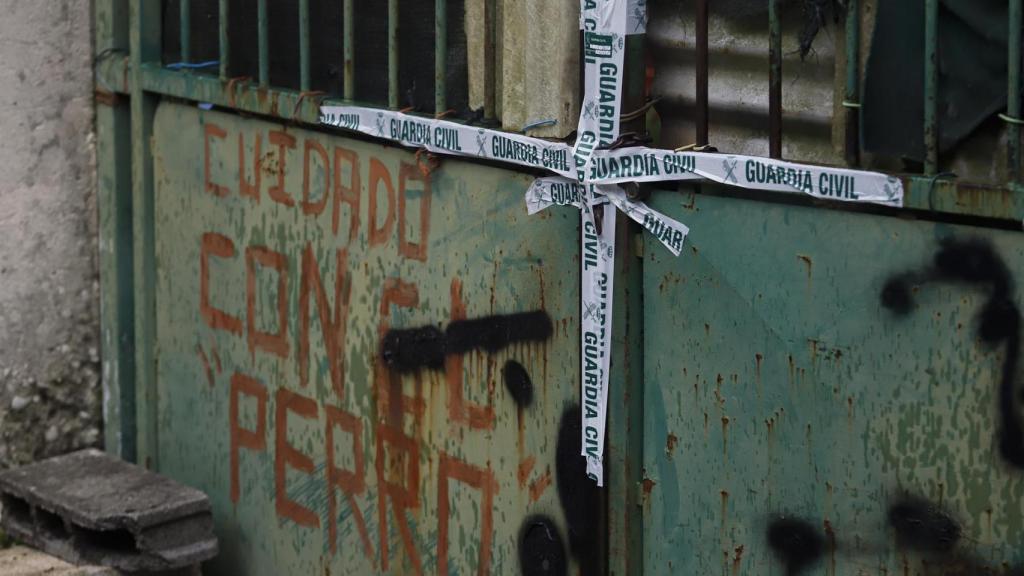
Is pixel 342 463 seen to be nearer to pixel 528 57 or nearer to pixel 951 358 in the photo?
pixel 528 57

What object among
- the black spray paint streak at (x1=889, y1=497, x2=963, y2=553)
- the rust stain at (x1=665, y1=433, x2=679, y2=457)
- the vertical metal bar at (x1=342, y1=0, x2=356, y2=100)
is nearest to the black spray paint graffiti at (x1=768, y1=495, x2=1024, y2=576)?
the black spray paint streak at (x1=889, y1=497, x2=963, y2=553)

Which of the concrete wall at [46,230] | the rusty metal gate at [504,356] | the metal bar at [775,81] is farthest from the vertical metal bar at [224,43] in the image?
the metal bar at [775,81]

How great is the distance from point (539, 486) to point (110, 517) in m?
1.37

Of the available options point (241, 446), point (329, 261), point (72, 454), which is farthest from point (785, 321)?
point (72, 454)

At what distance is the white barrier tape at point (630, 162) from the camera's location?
2.73 metres

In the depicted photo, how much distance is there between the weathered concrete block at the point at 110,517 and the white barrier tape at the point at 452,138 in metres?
1.16

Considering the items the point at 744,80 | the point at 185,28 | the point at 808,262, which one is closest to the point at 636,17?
the point at 744,80

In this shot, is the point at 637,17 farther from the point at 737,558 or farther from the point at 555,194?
the point at 737,558

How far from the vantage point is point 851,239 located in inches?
110

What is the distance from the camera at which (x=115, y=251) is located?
4941 millimetres

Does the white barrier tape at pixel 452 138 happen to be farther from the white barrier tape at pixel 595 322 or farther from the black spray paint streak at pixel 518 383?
the black spray paint streak at pixel 518 383

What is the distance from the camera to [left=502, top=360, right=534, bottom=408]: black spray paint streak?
348cm

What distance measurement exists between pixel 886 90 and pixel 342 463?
1.85m

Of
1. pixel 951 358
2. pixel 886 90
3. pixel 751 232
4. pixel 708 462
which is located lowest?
pixel 708 462
